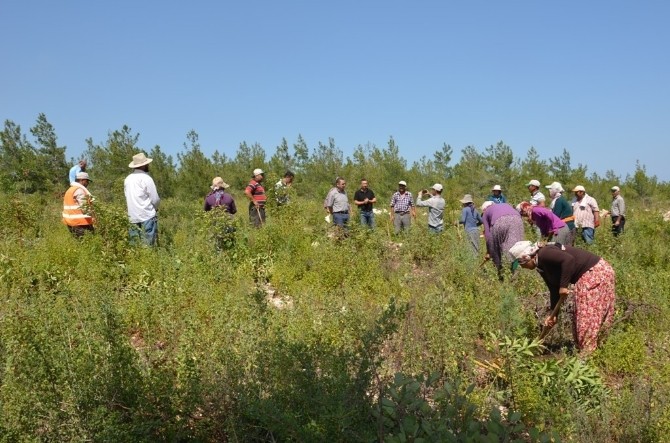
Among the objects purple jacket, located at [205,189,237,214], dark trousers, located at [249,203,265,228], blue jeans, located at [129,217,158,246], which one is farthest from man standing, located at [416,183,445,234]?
blue jeans, located at [129,217,158,246]

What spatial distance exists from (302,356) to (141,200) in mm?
4873

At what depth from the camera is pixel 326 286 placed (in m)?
6.70

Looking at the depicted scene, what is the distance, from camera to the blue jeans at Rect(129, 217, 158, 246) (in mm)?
7109

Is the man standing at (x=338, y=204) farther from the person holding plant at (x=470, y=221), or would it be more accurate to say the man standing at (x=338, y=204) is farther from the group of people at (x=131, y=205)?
the group of people at (x=131, y=205)

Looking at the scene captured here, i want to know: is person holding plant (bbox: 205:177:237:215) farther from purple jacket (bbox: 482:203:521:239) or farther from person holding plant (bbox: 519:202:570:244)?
person holding plant (bbox: 519:202:570:244)

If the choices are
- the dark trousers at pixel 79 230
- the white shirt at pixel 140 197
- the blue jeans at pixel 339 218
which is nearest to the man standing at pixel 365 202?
the blue jeans at pixel 339 218

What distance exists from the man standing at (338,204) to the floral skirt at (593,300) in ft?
18.2

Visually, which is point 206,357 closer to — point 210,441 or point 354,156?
point 210,441

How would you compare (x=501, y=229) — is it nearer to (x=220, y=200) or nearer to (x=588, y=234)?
(x=588, y=234)

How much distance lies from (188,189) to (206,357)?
49.2ft

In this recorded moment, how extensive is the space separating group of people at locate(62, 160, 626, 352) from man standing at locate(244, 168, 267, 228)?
0.06ft

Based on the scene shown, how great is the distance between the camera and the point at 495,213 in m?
6.91

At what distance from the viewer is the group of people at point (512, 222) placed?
473cm

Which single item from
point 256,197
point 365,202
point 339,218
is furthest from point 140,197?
A: point 365,202
